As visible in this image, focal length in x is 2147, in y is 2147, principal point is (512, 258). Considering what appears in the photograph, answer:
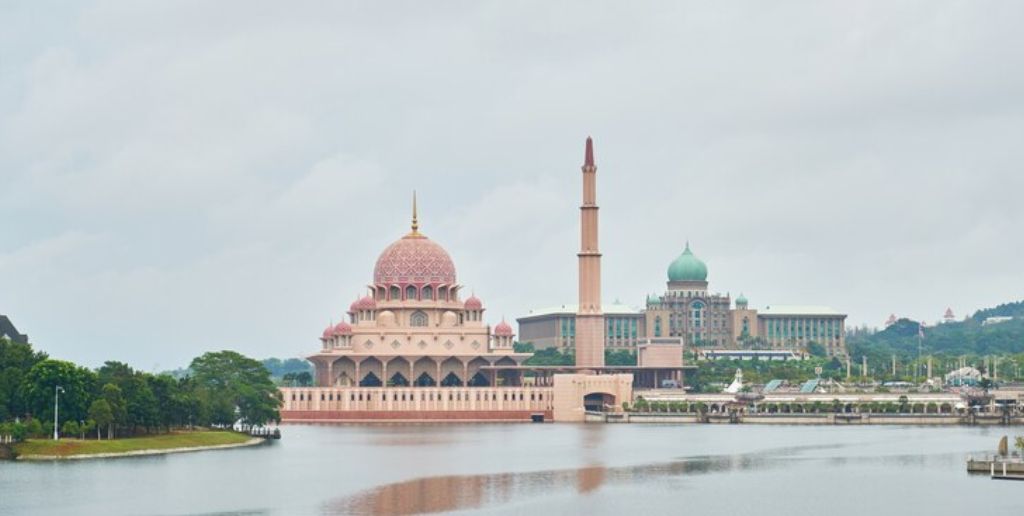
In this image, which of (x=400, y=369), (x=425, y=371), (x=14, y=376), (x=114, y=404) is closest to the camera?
(x=114, y=404)

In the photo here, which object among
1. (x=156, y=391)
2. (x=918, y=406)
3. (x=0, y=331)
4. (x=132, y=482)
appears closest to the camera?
(x=132, y=482)

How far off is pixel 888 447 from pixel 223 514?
5916cm

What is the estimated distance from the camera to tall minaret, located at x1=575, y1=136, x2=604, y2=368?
192m

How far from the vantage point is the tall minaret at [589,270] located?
192000mm

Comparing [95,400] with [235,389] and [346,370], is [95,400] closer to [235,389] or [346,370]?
[235,389]

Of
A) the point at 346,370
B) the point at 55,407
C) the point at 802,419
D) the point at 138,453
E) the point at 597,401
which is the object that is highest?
the point at 346,370

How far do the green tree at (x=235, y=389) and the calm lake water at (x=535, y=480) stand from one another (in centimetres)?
529

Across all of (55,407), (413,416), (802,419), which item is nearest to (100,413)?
(55,407)

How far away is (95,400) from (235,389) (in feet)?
106

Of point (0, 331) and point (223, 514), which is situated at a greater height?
point (0, 331)

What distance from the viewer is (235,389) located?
149 meters

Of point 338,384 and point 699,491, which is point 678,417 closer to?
point 338,384

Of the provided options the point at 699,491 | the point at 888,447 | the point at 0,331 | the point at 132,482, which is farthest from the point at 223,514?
the point at 0,331

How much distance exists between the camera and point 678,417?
616 feet
